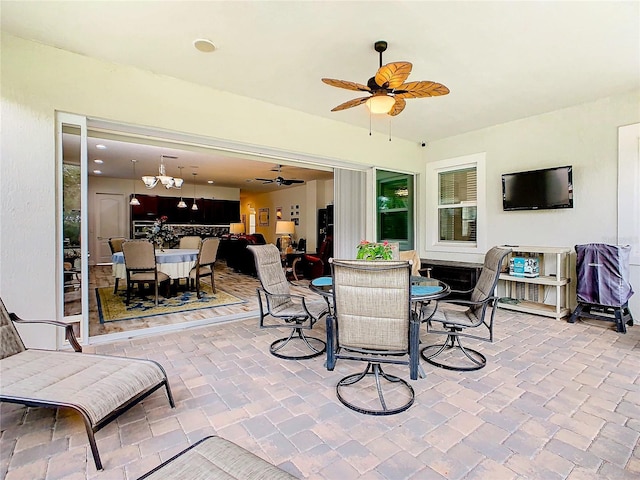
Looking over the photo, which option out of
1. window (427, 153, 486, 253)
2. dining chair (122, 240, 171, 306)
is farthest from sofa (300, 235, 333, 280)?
dining chair (122, 240, 171, 306)

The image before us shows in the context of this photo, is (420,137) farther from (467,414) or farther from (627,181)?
(467,414)

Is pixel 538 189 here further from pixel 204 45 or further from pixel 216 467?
pixel 216 467

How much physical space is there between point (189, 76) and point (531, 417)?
4.25 meters

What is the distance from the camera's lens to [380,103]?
110 inches

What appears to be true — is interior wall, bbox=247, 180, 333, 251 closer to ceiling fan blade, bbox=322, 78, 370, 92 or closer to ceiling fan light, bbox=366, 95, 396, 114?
ceiling fan light, bbox=366, 95, 396, 114

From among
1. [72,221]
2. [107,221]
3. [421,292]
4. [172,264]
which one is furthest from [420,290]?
[107,221]

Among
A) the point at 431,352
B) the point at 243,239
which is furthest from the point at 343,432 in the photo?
the point at 243,239

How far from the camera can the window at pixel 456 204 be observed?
5430mm

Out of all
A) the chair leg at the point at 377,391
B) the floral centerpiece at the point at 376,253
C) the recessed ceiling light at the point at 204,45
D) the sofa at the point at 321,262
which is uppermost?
the recessed ceiling light at the point at 204,45

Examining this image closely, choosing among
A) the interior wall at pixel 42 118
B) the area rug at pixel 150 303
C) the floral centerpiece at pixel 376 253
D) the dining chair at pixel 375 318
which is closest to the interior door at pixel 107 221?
the area rug at pixel 150 303

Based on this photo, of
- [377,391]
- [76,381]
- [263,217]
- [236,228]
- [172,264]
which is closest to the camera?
[76,381]

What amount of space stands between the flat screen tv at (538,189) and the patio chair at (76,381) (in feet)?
16.5

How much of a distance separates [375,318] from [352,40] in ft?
7.69

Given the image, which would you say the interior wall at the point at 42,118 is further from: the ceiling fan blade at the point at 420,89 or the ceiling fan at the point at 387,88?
the ceiling fan blade at the point at 420,89
